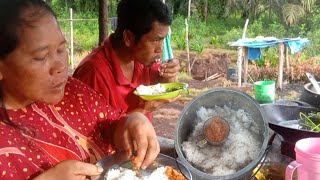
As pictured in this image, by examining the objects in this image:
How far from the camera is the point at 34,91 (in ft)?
4.29

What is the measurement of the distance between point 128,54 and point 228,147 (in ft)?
3.92

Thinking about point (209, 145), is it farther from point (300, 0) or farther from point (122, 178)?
point (300, 0)

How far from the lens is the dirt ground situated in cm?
822

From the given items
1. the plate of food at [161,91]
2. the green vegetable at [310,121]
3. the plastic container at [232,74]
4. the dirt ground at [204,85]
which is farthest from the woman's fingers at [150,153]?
the plastic container at [232,74]

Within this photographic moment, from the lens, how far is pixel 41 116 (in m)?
1.47

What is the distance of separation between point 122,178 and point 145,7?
1329 mm

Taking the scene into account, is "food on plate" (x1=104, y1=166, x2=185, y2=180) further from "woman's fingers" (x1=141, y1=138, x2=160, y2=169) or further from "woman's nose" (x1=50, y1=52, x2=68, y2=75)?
"woman's nose" (x1=50, y1=52, x2=68, y2=75)

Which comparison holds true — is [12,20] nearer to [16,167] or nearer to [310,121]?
[16,167]

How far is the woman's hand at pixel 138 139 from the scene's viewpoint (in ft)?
4.53

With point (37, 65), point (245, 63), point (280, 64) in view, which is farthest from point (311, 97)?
point (245, 63)

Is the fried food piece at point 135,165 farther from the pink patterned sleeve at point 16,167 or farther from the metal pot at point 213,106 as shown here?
the pink patterned sleeve at point 16,167

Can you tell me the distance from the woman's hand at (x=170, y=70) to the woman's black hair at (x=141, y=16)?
0.28 m

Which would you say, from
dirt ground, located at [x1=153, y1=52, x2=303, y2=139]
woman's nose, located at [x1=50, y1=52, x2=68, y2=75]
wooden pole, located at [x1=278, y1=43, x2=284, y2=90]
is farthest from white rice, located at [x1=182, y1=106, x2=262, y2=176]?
wooden pole, located at [x1=278, y1=43, x2=284, y2=90]

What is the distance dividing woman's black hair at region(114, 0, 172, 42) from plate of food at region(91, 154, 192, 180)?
108cm
